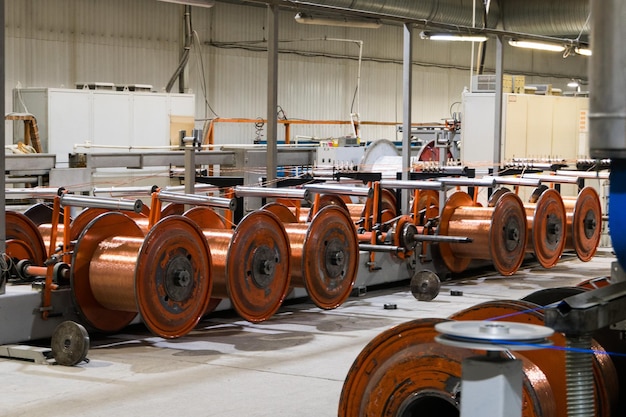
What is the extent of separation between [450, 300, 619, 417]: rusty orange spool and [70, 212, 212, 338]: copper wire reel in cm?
378

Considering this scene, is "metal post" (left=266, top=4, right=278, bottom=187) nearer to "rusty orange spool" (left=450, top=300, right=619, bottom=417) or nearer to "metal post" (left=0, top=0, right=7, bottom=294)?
"metal post" (left=0, top=0, right=7, bottom=294)

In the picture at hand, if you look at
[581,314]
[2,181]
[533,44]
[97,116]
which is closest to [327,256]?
[2,181]

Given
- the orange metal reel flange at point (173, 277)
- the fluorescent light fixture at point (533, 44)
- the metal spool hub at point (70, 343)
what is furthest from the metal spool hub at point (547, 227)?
the metal spool hub at point (70, 343)

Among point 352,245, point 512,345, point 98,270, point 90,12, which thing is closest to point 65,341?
point 98,270

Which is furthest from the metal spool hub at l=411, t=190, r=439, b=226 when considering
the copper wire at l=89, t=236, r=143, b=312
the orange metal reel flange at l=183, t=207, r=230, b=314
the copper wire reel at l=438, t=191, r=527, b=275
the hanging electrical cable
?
the hanging electrical cable

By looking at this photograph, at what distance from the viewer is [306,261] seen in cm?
936

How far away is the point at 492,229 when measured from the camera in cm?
1171

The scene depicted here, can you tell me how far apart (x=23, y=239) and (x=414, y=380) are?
605cm

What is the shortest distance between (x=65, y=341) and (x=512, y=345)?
508cm

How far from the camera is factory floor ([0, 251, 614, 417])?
653 centimetres

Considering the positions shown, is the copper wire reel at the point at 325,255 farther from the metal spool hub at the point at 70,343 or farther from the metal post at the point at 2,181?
the metal post at the point at 2,181

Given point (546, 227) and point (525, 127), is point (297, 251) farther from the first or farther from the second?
point (525, 127)

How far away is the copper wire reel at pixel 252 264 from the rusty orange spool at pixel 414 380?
4.30 meters

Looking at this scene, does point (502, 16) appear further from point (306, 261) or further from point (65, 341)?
point (65, 341)
